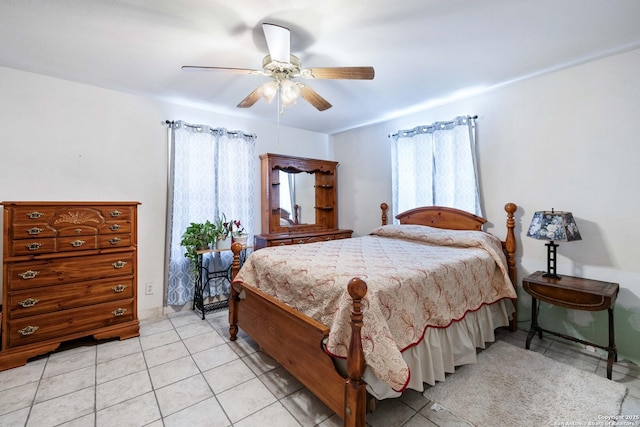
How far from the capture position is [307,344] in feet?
5.64

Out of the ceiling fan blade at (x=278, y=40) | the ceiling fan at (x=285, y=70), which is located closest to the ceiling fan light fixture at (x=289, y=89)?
the ceiling fan at (x=285, y=70)

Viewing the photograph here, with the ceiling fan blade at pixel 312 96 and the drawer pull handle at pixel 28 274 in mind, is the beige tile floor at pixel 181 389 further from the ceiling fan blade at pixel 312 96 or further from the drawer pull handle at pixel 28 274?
the ceiling fan blade at pixel 312 96

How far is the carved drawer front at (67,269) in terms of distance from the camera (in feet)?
7.25

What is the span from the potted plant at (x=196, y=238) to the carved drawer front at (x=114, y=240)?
0.57 meters

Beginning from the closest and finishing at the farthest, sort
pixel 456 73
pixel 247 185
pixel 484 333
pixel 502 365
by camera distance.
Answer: pixel 502 365
pixel 484 333
pixel 456 73
pixel 247 185

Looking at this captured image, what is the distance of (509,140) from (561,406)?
2373 millimetres

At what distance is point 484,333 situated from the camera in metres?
2.40

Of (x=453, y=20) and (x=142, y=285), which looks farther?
(x=142, y=285)

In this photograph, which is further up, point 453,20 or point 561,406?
point 453,20

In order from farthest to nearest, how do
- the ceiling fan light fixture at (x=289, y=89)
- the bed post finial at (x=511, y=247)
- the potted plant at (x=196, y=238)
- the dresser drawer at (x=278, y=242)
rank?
the dresser drawer at (x=278, y=242) → the potted plant at (x=196, y=238) → the bed post finial at (x=511, y=247) → the ceiling fan light fixture at (x=289, y=89)

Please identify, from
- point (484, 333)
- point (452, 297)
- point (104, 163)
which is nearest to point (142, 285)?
point (104, 163)

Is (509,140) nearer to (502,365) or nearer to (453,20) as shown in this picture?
(453,20)

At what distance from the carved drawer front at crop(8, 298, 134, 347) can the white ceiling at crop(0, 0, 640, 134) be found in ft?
A: 7.15

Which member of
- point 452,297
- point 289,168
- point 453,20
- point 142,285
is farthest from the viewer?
point 289,168
